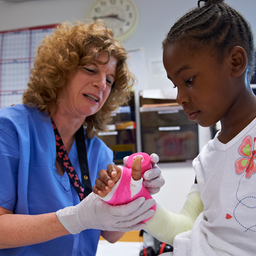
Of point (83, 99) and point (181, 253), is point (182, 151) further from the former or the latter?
point (181, 253)

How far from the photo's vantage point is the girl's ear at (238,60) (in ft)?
1.99

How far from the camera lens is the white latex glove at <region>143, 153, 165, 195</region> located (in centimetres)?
73

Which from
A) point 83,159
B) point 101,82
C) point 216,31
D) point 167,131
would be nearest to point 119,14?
point 167,131

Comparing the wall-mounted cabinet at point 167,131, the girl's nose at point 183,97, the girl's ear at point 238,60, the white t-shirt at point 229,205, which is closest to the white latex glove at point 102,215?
the white t-shirt at point 229,205

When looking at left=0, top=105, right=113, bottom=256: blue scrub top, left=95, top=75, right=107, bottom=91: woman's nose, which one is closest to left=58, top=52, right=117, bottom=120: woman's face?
left=95, top=75, right=107, bottom=91: woman's nose

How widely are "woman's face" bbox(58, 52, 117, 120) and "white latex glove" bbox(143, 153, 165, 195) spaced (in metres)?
0.36

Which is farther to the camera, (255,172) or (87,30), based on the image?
(87,30)

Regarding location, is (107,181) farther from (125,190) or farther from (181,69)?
(181,69)

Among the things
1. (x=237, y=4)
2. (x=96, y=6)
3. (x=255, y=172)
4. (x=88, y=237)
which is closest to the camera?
(x=255, y=172)

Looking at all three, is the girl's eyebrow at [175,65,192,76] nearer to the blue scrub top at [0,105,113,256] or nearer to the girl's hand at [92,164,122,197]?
the girl's hand at [92,164,122,197]

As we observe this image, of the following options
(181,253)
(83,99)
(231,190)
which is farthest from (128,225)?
(83,99)

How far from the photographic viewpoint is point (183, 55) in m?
0.63

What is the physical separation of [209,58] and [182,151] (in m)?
1.25

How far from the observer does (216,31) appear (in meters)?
0.61
